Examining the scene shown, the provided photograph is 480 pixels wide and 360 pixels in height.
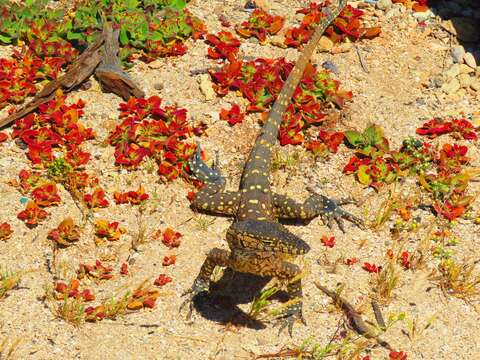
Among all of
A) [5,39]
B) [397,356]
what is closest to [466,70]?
[397,356]

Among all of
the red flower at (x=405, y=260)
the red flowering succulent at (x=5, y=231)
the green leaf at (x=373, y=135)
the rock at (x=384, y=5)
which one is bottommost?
the red flowering succulent at (x=5, y=231)

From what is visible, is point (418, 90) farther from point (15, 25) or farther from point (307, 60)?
point (15, 25)

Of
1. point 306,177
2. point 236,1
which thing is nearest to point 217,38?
point 236,1

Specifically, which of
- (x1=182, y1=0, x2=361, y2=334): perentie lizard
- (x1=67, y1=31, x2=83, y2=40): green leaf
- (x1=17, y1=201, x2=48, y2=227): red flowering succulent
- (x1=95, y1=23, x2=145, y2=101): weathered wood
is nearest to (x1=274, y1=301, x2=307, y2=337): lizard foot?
(x1=182, y1=0, x2=361, y2=334): perentie lizard

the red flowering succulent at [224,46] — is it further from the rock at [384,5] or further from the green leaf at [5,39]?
the green leaf at [5,39]

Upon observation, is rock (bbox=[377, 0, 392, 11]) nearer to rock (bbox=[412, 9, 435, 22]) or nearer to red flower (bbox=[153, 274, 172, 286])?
rock (bbox=[412, 9, 435, 22])

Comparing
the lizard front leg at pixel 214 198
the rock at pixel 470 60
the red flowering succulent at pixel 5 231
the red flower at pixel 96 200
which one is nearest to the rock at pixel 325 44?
the rock at pixel 470 60
